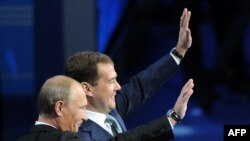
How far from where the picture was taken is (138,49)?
28.4 feet

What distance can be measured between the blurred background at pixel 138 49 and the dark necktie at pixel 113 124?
61.0 inches

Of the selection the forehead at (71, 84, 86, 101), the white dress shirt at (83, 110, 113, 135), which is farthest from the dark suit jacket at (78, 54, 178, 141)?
the forehead at (71, 84, 86, 101)

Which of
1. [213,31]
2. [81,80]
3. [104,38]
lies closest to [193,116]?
[213,31]

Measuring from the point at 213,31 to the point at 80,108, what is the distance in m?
6.83

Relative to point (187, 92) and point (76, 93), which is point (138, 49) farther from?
point (76, 93)

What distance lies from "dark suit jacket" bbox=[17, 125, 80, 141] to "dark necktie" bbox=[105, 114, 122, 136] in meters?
0.46

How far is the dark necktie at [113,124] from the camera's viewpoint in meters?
2.47

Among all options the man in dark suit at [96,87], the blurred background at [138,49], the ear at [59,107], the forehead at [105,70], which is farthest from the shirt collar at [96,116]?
the blurred background at [138,49]

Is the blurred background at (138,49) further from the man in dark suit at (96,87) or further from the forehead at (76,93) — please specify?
the forehead at (76,93)

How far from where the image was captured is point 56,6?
405cm

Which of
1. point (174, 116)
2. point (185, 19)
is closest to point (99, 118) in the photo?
point (174, 116)

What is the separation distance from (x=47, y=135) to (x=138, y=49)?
6683 millimetres

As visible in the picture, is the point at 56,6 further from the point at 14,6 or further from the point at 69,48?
the point at 14,6

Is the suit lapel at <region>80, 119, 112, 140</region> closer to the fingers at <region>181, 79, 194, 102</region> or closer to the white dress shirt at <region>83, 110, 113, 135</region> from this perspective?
the white dress shirt at <region>83, 110, 113, 135</region>
